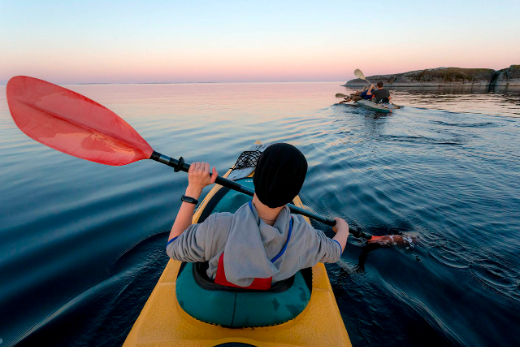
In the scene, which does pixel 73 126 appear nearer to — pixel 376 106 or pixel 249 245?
pixel 249 245

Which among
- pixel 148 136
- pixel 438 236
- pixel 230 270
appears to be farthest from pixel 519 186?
pixel 148 136

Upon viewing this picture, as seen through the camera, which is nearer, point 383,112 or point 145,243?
point 145,243

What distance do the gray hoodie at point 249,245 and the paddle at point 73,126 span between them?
0.73 metres

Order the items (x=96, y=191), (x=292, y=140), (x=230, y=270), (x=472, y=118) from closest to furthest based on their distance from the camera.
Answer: (x=230, y=270) < (x=96, y=191) < (x=292, y=140) < (x=472, y=118)

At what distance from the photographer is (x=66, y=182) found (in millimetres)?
5586

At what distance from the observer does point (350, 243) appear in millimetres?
3662

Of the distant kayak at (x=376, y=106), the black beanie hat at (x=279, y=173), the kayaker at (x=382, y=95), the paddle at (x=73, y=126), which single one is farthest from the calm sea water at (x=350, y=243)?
the kayaker at (x=382, y=95)

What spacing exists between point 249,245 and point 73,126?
75.5 inches

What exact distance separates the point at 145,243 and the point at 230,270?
294cm

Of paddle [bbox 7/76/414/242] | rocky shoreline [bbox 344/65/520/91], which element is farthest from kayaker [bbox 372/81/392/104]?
rocky shoreline [bbox 344/65/520/91]

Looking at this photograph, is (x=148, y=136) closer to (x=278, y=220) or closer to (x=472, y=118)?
(x=278, y=220)

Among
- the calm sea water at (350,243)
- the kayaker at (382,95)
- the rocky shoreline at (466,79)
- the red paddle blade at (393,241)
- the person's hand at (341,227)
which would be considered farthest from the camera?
the rocky shoreline at (466,79)

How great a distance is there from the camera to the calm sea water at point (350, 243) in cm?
246

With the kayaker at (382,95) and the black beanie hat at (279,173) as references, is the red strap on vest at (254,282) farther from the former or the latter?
the kayaker at (382,95)
